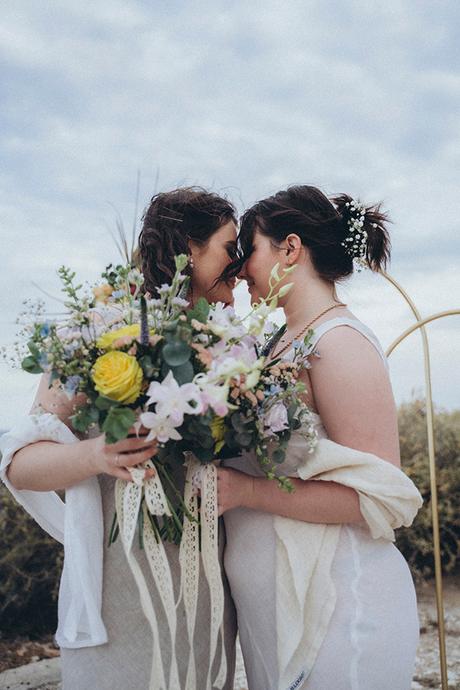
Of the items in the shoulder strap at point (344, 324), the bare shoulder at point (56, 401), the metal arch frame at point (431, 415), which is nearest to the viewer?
the bare shoulder at point (56, 401)

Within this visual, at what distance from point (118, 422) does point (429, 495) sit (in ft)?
17.1

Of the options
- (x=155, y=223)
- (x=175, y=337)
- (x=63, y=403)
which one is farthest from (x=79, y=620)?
(x=155, y=223)

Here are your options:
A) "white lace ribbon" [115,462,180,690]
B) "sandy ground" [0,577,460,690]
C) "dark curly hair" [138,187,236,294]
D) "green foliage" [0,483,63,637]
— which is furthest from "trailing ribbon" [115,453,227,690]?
"green foliage" [0,483,63,637]

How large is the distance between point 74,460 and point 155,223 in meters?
1.13

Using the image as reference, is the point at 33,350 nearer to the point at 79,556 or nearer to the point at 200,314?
the point at 200,314

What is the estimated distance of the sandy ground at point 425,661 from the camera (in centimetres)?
454

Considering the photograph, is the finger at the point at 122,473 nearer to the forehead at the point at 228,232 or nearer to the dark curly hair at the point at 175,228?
the dark curly hair at the point at 175,228

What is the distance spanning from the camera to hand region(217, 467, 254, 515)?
189 cm

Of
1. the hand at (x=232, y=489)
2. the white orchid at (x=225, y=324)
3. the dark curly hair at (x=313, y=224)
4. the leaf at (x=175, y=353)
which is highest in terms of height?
the dark curly hair at (x=313, y=224)

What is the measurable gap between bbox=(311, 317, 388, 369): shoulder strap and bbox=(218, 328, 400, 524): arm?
0.02 m

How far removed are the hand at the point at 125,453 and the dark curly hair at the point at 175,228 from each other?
985 millimetres

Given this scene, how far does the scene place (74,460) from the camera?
73.7 inches

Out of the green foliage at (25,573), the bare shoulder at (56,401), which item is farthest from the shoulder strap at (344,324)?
the green foliage at (25,573)

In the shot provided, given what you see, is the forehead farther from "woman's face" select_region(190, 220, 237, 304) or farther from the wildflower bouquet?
the wildflower bouquet
